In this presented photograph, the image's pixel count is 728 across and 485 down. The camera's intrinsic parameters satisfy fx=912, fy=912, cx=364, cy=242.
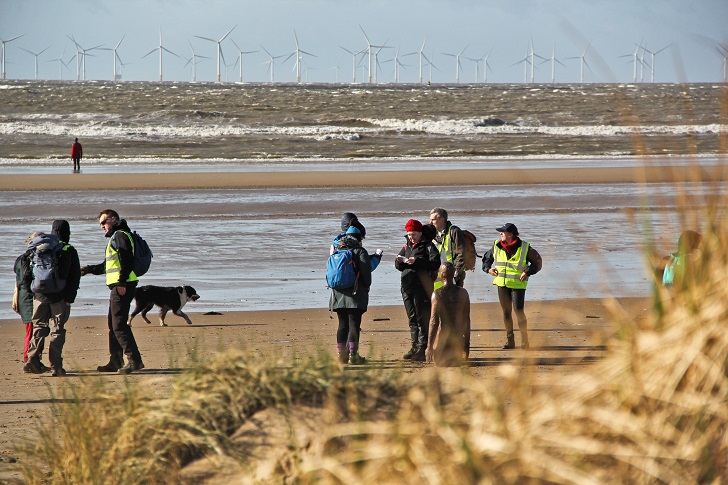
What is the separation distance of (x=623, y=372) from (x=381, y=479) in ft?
2.91

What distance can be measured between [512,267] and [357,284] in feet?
6.78

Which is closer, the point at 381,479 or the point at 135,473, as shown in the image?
the point at 381,479

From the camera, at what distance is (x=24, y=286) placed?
1020 centimetres

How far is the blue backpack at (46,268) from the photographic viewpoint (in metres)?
9.85

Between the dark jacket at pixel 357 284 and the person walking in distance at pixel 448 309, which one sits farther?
the dark jacket at pixel 357 284

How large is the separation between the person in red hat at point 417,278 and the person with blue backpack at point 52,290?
3699 mm

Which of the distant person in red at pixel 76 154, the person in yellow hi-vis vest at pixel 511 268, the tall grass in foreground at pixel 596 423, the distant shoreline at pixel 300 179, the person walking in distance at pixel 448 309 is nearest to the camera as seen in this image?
the tall grass in foreground at pixel 596 423

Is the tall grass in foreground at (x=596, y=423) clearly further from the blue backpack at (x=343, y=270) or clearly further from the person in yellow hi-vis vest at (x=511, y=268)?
the person in yellow hi-vis vest at (x=511, y=268)

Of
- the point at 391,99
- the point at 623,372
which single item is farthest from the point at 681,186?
the point at 391,99

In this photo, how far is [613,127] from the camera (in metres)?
77.8

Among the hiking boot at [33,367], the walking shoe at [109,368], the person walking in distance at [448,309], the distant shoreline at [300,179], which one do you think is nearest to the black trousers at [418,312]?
the person walking in distance at [448,309]

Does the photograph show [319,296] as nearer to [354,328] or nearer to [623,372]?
[354,328]

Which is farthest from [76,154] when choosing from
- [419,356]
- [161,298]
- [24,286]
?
[419,356]

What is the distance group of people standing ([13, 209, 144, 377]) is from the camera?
995 cm
